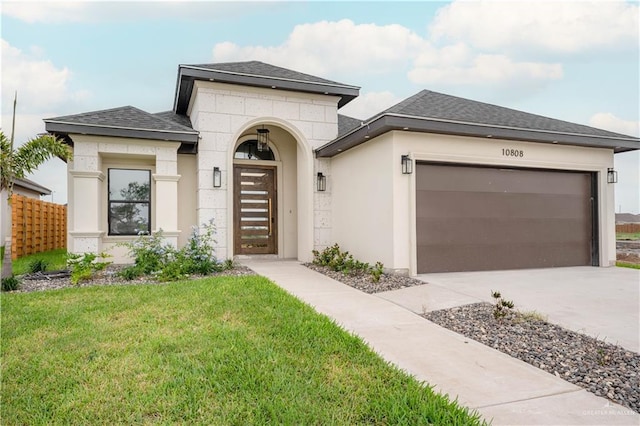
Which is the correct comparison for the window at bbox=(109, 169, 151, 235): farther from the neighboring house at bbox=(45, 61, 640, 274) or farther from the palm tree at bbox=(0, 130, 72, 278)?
the palm tree at bbox=(0, 130, 72, 278)

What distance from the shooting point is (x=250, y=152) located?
35.9 ft

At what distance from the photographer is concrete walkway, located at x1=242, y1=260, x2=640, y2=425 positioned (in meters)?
2.44

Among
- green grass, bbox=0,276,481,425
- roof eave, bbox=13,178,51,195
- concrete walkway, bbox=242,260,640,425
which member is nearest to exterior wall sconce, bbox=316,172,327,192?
concrete walkway, bbox=242,260,640,425

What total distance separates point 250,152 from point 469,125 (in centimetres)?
609

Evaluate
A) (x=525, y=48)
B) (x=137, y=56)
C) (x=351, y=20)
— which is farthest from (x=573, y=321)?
(x=137, y=56)

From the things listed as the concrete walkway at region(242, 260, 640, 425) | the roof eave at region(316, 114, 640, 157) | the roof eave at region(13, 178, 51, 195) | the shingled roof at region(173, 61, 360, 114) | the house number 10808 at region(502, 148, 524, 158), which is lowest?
the concrete walkway at region(242, 260, 640, 425)

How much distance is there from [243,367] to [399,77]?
14.4 metres

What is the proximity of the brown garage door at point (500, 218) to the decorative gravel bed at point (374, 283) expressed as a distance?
0.90 metres

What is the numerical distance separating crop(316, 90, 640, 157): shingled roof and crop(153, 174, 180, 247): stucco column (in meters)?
3.75

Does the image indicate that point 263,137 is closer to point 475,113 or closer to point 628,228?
point 475,113

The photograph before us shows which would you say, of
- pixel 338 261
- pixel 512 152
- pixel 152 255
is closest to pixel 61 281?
pixel 152 255

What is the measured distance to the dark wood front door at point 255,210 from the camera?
35.2 feet

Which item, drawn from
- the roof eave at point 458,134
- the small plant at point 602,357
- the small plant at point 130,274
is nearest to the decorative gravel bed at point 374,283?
the roof eave at point 458,134

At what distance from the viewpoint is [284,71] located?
33.7ft
